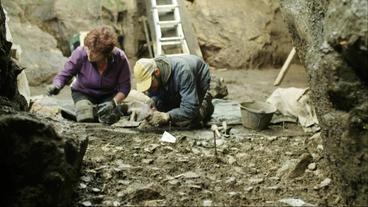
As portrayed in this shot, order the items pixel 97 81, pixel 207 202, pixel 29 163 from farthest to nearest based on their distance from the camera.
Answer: pixel 97 81, pixel 207 202, pixel 29 163

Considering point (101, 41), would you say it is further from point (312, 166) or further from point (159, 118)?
point (312, 166)

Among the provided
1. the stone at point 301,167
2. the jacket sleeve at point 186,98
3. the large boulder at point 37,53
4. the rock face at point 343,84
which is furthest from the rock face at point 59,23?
the rock face at point 343,84

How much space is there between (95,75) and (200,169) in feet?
6.73

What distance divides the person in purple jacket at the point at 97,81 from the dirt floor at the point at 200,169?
203 mm

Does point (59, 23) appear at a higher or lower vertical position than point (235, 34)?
higher

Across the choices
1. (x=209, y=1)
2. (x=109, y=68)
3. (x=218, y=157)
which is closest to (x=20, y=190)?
(x=218, y=157)

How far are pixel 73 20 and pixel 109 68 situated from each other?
4404mm

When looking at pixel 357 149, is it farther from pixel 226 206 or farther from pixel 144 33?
pixel 144 33

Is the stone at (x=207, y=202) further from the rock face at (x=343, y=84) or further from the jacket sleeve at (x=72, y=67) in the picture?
the jacket sleeve at (x=72, y=67)

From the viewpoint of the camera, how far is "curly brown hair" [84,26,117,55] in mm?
5246

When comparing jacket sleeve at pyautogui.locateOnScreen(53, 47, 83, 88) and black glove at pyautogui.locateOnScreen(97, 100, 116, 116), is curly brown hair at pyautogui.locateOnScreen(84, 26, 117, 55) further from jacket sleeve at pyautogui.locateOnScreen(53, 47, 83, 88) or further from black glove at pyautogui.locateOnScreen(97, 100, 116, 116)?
black glove at pyautogui.locateOnScreen(97, 100, 116, 116)

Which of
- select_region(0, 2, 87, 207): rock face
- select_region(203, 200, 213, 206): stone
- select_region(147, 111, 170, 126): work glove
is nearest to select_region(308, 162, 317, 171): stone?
select_region(203, 200, 213, 206): stone

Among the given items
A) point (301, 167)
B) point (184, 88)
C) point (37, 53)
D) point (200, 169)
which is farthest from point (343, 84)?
Answer: point (37, 53)

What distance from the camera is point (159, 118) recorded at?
17.6 feet
